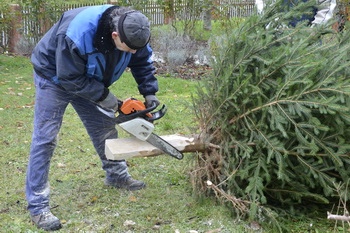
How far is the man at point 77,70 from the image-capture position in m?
3.38

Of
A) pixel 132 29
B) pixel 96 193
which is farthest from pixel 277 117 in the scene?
pixel 96 193

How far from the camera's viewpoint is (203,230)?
3537mm

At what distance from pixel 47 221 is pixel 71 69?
1.29 meters

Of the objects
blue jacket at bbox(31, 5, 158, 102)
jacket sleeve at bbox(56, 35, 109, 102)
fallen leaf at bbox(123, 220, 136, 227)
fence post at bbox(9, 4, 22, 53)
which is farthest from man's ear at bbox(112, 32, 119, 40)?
fence post at bbox(9, 4, 22, 53)

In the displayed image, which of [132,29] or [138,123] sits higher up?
[132,29]

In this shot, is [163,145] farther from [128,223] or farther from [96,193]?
[96,193]

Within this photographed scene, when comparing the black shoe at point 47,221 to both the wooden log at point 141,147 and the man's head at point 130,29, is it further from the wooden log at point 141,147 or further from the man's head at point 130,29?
the man's head at point 130,29

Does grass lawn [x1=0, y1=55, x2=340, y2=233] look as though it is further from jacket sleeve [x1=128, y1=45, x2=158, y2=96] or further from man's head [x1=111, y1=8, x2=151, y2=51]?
man's head [x1=111, y1=8, x2=151, y2=51]

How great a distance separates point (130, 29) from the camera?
10.8 ft

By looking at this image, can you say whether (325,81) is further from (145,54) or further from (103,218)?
(103,218)

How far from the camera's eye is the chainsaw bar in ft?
12.1

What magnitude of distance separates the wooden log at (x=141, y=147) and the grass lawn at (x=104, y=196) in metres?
0.22

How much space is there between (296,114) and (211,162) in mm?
917

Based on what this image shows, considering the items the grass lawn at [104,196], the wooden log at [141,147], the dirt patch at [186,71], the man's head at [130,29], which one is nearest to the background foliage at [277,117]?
the wooden log at [141,147]
